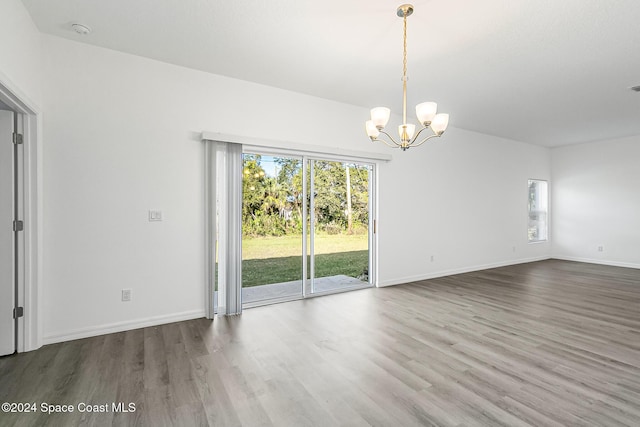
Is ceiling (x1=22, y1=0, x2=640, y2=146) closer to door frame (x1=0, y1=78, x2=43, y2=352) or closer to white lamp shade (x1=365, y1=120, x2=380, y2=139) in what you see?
white lamp shade (x1=365, y1=120, x2=380, y2=139)

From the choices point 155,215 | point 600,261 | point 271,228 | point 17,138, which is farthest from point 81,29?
point 600,261

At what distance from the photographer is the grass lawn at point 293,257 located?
411 centimetres

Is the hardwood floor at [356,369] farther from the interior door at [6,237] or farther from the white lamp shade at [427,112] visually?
the white lamp shade at [427,112]

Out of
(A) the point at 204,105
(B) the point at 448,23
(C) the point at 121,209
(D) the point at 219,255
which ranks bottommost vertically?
(D) the point at 219,255

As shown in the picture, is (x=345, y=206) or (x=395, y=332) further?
(x=345, y=206)

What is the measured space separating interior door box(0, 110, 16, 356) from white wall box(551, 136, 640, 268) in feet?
33.4

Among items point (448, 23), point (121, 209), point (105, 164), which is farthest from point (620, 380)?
point (105, 164)

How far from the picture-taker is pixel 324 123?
4.51 metres

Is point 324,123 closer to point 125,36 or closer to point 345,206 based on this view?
point 345,206

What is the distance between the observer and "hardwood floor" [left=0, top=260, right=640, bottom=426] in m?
1.89

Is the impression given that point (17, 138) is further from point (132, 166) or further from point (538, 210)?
point (538, 210)

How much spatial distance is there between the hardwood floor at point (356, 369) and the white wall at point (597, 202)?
12.9ft

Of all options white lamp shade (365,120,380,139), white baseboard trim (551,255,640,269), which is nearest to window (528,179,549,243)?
white baseboard trim (551,255,640,269)

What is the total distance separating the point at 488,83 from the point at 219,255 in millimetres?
4022
